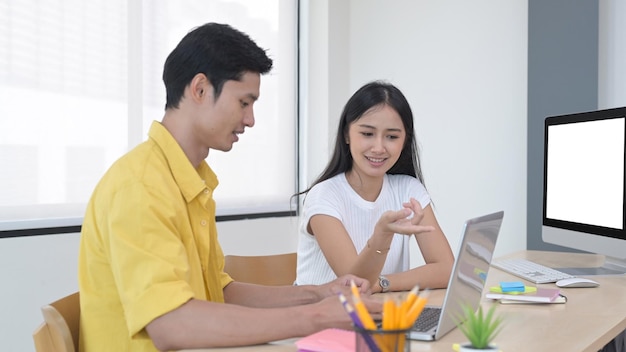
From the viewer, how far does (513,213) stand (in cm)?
412

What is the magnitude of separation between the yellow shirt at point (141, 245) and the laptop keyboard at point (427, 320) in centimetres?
46

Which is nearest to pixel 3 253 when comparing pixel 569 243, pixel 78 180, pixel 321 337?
pixel 78 180

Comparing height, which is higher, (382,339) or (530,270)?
(382,339)

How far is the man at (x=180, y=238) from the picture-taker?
126 cm

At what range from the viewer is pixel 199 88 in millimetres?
1535

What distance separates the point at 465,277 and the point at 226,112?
0.62 m

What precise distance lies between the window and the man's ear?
160 cm

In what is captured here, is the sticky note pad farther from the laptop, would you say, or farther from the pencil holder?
the pencil holder

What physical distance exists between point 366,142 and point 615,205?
82cm

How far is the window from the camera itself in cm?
287

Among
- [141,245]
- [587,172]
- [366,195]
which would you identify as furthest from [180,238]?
[587,172]

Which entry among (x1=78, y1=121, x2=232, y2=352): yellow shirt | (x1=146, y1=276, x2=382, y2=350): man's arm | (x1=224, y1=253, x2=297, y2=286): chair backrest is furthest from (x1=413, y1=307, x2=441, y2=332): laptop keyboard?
(x1=224, y1=253, x2=297, y2=286): chair backrest

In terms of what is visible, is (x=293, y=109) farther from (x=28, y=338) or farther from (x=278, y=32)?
(x=28, y=338)

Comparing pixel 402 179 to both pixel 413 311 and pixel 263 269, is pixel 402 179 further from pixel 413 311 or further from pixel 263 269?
pixel 413 311
